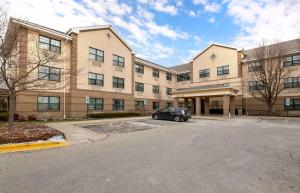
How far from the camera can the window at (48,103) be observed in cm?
2162

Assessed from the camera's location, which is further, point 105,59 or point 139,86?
point 139,86

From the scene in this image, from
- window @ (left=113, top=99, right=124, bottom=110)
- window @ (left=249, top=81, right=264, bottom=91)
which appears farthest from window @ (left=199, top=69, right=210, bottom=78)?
window @ (left=113, top=99, right=124, bottom=110)

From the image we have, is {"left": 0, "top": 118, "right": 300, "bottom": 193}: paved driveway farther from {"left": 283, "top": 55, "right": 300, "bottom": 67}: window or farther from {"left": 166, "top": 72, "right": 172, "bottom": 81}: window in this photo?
{"left": 166, "top": 72, "right": 172, "bottom": 81}: window

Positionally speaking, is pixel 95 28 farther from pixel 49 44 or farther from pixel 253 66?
pixel 253 66

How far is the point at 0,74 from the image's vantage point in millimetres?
10977

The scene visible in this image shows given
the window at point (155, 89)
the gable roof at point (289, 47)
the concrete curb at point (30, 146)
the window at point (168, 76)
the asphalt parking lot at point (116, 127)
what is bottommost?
the asphalt parking lot at point (116, 127)

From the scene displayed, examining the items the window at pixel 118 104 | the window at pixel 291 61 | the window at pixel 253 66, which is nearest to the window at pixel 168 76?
the window at pixel 118 104

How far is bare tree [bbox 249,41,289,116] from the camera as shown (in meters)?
30.0

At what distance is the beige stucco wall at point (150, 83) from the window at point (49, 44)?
46.5 ft

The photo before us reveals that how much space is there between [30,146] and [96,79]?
18.7 m

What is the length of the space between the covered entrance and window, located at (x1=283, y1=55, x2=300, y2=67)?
8.38 m

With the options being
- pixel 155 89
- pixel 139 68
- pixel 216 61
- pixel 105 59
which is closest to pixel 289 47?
pixel 216 61

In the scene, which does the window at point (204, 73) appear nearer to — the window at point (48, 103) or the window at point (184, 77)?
the window at point (184, 77)

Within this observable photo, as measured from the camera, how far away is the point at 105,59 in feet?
93.0
